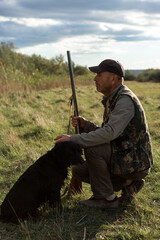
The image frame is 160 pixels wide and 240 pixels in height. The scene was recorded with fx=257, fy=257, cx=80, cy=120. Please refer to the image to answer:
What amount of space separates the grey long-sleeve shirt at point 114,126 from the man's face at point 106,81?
0.33m

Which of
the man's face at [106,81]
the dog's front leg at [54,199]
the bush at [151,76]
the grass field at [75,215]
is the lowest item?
the grass field at [75,215]

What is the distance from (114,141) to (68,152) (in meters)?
0.71

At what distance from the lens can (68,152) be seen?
3.28m

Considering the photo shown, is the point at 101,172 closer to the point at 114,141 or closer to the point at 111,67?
the point at 114,141

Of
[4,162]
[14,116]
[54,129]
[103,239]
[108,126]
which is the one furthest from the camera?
[14,116]

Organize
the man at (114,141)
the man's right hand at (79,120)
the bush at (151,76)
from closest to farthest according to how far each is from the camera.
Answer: the man at (114,141)
the man's right hand at (79,120)
the bush at (151,76)

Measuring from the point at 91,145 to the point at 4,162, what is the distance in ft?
9.76

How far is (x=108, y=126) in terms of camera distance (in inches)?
131

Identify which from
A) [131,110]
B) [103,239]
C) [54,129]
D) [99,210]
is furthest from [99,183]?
[54,129]

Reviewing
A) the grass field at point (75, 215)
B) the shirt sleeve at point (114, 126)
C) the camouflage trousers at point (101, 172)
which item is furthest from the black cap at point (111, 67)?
the grass field at point (75, 215)

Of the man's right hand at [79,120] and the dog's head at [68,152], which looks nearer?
the dog's head at [68,152]

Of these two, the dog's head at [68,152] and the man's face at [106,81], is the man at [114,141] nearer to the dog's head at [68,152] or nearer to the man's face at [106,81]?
the man's face at [106,81]

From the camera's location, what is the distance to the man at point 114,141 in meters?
3.35

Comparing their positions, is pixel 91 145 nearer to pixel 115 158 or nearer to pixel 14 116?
pixel 115 158
